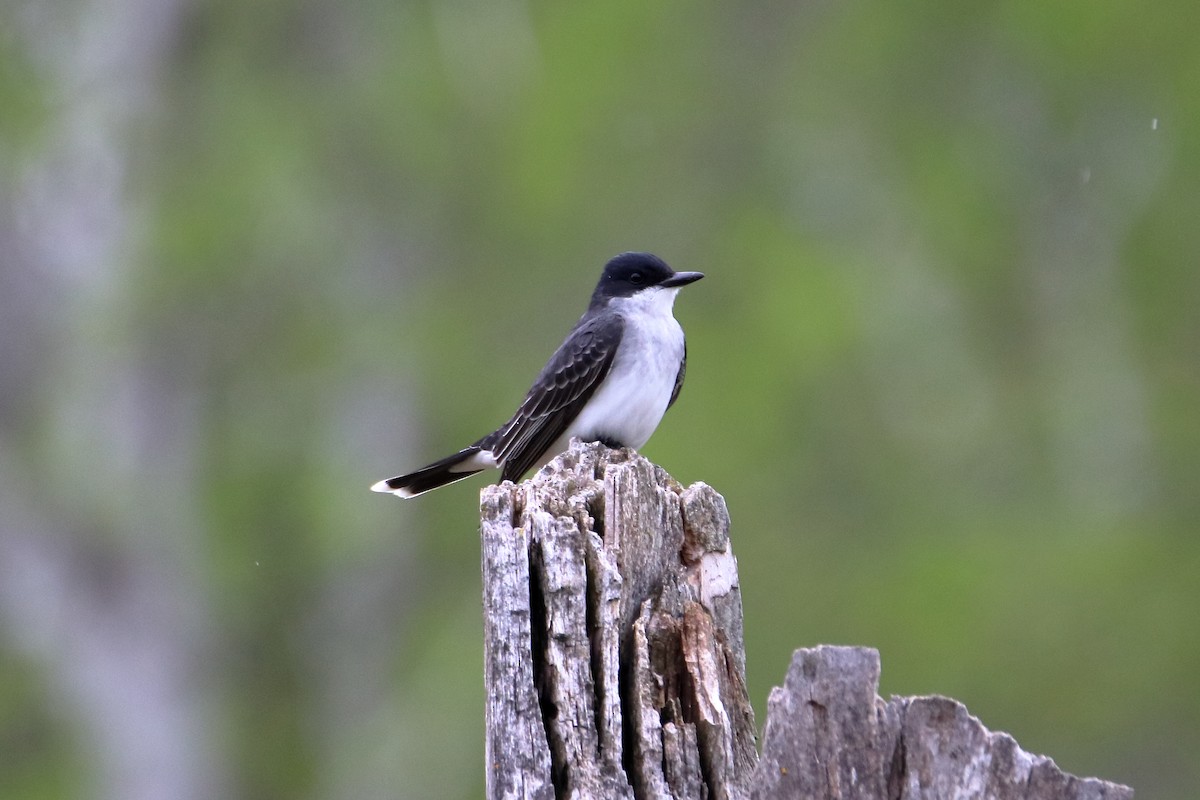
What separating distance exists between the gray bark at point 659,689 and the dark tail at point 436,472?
8.54ft

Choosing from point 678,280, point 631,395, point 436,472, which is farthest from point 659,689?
point 678,280

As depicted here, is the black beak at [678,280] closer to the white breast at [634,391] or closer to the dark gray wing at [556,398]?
the white breast at [634,391]

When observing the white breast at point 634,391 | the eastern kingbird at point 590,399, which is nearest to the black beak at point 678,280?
the eastern kingbird at point 590,399

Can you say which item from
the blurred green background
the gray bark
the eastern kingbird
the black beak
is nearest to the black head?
the black beak

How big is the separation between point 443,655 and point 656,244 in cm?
391

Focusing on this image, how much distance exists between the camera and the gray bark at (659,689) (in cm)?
344

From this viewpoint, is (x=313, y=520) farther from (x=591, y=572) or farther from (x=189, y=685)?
(x=591, y=572)

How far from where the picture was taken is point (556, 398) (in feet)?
23.3

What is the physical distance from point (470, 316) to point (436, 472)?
7.31 m

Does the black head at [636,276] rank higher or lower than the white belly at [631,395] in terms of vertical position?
higher

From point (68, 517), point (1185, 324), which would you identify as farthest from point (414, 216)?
point (1185, 324)

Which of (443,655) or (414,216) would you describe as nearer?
(443,655)

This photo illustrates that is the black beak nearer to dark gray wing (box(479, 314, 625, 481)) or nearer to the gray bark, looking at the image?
dark gray wing (box(479, 314, 625, 481))

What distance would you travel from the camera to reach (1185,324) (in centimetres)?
1285
